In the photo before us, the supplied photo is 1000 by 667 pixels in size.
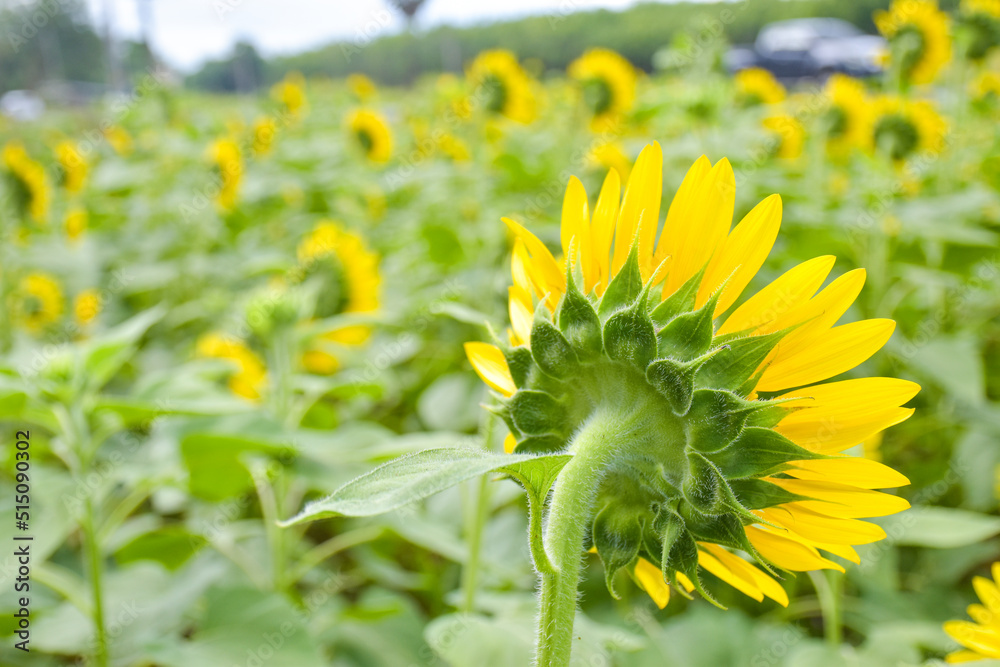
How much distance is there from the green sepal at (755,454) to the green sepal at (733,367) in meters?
0.03

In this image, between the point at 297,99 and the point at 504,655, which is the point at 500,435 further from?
the point at 297,99

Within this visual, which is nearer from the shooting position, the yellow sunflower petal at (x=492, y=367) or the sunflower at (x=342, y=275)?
the yellow sunflower petal at (x=492, y=367)

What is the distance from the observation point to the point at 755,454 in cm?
47

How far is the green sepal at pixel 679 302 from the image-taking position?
0.49 meters

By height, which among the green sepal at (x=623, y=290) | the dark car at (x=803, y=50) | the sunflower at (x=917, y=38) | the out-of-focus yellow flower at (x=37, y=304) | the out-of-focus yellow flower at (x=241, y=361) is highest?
the dark car at (x=803, y=50)

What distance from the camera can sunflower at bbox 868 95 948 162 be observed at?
2258 millimetres

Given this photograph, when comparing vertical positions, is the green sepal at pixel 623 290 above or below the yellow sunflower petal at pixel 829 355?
above

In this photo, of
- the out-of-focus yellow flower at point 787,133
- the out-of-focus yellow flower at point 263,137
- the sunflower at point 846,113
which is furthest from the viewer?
the out-of-focus yellow flower at point 263,137

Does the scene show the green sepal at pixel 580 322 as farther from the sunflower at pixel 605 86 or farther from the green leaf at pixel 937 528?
the sunflower at pixel 605 86

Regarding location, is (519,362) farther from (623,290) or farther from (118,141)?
(118,141)

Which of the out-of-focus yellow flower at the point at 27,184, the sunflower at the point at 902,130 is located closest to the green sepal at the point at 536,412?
the sunflower at the point at 902,130

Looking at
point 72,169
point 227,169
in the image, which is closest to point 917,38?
point 227,169

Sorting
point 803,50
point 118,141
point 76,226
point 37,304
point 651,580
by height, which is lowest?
point 37,304

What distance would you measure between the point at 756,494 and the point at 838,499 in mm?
50
